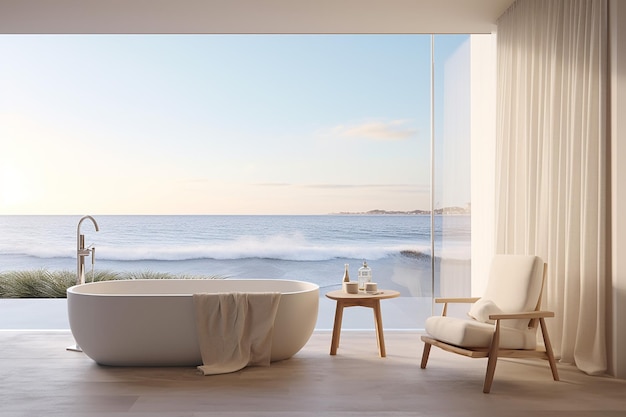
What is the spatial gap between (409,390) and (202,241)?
43.3 ft

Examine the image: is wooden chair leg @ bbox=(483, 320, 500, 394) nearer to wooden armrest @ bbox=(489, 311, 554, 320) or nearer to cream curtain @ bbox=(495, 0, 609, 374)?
wooden armrest @ bbox=(489, 311, 554, 320)

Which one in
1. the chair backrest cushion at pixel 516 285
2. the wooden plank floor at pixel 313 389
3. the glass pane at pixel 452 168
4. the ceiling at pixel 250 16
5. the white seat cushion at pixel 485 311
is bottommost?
the wooden plank floor at pixel 313 389

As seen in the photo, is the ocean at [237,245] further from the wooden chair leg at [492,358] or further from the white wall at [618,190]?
the wooden chair leg at [492,358]

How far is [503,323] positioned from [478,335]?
0.42m

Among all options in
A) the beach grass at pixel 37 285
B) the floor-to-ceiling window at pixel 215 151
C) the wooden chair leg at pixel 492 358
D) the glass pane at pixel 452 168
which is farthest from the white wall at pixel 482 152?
the floor-to-ceiling window at pixel 215 151

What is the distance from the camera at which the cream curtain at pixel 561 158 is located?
13.9 ft

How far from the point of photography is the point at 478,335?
12.7ft

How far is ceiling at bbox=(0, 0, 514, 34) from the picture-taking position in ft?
16.7

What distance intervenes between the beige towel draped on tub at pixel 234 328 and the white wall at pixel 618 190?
218 centimetres

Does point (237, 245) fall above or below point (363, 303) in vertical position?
below

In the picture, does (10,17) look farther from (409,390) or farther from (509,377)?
(509,377)

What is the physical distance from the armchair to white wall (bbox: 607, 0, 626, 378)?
1.39 feet

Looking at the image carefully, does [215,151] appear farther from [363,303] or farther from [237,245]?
[363,303]

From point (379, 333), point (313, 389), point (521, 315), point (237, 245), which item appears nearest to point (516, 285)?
point (521, 315)
